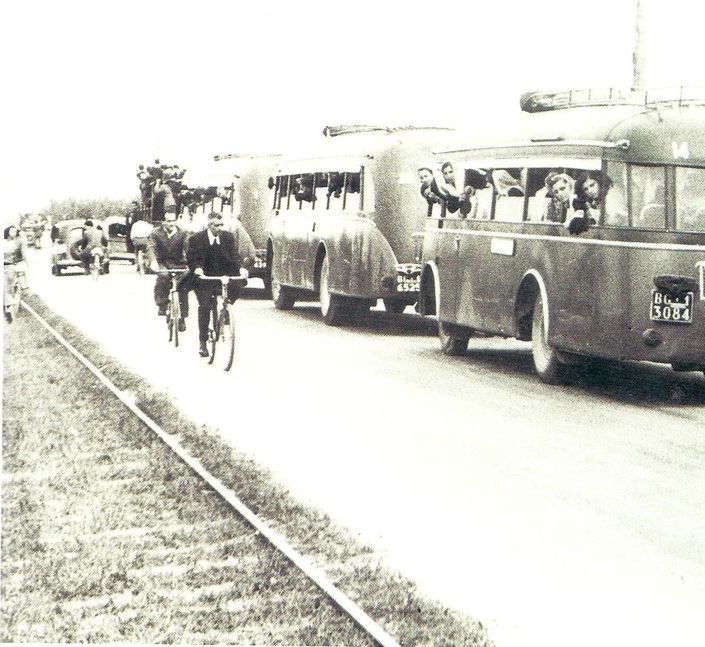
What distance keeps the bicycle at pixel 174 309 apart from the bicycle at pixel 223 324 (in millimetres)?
324

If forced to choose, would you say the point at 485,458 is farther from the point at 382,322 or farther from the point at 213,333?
the point at 382,322

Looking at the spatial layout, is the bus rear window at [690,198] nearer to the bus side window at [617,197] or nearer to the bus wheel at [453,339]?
the bus side window at [617,197]

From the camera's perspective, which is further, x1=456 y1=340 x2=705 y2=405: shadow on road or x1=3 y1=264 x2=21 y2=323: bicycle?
x1=456 y1=340 x2=705 y2=405: shadow on road

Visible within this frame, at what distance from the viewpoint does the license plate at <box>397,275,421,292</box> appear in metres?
17.9

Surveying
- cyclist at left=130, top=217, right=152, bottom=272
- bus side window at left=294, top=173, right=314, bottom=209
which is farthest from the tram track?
bus side window at left=294, top=173, right=314, bottom=209

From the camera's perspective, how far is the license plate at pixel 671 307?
11.5 meters

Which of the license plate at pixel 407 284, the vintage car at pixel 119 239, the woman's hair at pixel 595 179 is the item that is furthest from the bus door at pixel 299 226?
the woman's hair at pixel 595 179

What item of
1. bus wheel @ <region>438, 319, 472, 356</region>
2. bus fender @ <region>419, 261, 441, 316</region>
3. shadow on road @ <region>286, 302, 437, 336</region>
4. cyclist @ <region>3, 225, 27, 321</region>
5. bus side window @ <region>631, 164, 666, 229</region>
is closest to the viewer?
cyclist @ <region>3, 225, 27, 321</region>

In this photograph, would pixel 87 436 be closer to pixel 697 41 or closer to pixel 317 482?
pixel 317 482

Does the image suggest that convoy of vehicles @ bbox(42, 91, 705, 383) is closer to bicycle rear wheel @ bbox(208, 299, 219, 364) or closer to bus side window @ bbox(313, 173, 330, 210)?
bicycle rear wheel @ bbox(208, 299, 219, 364)

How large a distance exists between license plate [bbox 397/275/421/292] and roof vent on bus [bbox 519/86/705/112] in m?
5.14

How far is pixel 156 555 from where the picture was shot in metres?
7.26

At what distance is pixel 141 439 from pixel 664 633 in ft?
14.2

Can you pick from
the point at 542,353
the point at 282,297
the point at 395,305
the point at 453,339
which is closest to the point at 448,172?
the point at 453,339
